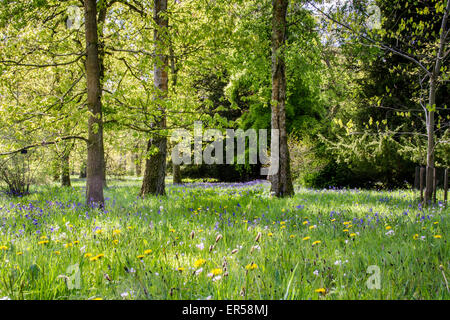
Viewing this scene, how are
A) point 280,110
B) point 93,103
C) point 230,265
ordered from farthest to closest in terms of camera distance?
point 280,110, point 93,103, point 230,265

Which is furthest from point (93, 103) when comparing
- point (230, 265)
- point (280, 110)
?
point (280, 110)

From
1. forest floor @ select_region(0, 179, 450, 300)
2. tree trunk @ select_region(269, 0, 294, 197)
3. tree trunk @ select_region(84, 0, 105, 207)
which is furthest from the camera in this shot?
tree trunk @ select_region(269, 0, 294, 197)

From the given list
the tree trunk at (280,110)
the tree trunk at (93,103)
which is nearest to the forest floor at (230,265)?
the tree trunk at (93,103)

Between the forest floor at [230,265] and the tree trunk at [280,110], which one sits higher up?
the tree trunk at [280,110]

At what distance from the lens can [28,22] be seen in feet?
24.2

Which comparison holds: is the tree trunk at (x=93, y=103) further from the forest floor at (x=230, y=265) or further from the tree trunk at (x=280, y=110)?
the tree trunk at (x=280, y=110)

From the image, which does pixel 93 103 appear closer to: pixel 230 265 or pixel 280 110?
pixel 230 265

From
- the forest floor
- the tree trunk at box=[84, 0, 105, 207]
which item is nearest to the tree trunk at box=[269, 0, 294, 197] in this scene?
the forest floor

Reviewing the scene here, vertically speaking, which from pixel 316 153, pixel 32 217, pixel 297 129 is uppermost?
pixel 297 129

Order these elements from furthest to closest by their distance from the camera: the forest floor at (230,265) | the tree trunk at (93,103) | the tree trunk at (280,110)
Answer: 1. the tree trunk at (280,110)
2. the tree trunk at (93,103)
3. the forest floor at (230,265)

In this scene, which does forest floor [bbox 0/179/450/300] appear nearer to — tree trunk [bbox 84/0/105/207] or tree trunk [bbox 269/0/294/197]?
tree trunk [bbox 84/0/105/207]
